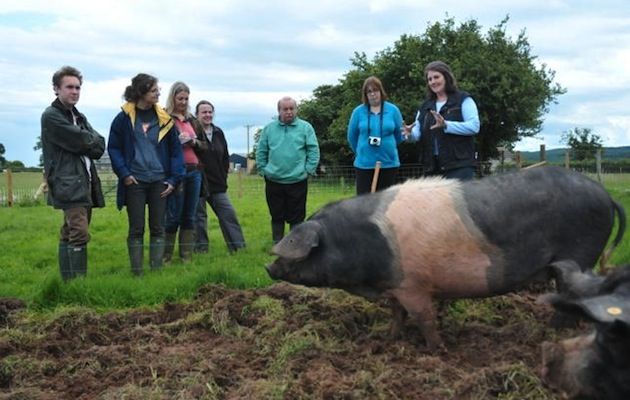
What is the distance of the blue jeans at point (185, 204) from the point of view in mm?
7586

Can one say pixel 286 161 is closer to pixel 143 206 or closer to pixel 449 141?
pixel 143 206

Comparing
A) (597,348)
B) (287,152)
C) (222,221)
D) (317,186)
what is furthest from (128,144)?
(317,186)

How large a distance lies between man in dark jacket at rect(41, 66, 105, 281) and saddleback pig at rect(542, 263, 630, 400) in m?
4.65

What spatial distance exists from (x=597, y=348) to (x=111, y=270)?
586 centimetres

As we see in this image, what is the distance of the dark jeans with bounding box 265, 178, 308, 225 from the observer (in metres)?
7.72

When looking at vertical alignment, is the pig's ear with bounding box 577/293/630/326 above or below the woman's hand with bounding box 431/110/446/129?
below

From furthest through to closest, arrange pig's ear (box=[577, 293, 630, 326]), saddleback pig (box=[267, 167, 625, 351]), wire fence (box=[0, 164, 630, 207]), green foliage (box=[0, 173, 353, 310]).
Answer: wire fence (box=[0, 164, 630, 207]) → green foliage (box=[0, 173, 353, 310]) → saddleback pig (box=[267, 167, 625, 351]) → pig's ear (box=[577, 293, 630, 326])

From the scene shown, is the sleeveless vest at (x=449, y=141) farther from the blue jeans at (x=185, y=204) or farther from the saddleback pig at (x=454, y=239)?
the blue jeans at (x=185, y=204)

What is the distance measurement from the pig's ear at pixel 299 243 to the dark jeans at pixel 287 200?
9.76 ft

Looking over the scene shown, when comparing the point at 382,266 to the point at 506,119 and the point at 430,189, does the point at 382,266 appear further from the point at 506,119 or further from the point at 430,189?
the point at 506,119

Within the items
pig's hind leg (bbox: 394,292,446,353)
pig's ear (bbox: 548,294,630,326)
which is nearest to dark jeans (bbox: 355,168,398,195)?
pig's hind leg (bbox: 394,292,446,353)

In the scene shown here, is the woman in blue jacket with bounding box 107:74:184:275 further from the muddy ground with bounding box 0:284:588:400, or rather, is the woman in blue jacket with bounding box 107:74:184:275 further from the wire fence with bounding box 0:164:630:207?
the wire fence with bounding box 0:164:630:207

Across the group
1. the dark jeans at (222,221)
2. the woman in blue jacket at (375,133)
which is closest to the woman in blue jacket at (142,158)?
the dark jeans at (222,221)

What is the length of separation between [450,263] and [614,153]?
106ft
